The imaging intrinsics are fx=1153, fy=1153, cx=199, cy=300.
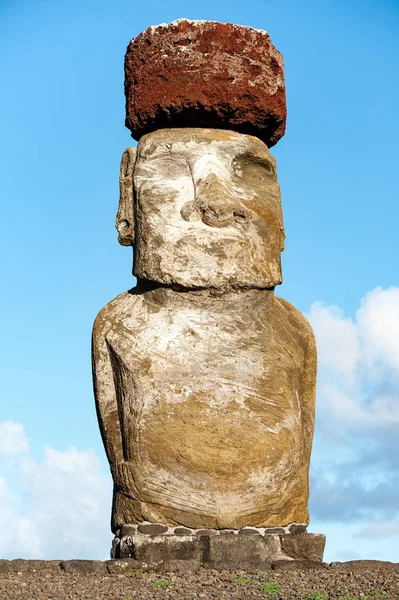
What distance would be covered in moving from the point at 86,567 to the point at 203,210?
3182 mm

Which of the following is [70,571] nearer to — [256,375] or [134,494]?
[134,494]

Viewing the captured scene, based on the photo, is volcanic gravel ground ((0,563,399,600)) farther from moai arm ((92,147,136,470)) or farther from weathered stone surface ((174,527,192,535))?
moai arm ((92,147,136,470))

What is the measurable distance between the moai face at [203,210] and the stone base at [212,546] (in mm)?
2114

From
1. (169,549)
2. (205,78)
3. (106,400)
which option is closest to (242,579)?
(169,549)

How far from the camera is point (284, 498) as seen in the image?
1002 cm

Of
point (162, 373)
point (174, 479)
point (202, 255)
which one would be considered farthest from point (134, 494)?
point (202, 255)

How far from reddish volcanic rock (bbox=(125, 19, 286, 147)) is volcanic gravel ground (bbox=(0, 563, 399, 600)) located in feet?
13.3

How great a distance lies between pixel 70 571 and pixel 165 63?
4555 millimetres

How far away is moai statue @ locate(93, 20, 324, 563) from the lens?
9773 mm

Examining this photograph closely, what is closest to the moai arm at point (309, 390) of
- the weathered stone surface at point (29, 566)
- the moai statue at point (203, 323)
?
the moai statue at point (203, 323)

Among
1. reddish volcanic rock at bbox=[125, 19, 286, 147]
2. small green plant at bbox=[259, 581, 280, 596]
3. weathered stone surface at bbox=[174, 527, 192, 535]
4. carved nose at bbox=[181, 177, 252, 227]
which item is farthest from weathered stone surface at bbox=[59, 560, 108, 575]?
reddish volcanic rock at bbox=[125, 19, 286, 147]

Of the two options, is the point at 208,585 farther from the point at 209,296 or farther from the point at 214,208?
the point at 214,208

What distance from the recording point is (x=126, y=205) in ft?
35.0

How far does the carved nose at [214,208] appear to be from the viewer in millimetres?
10031
